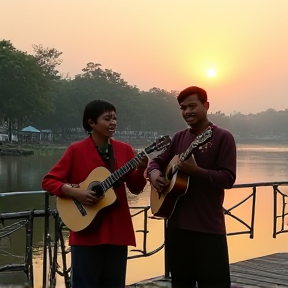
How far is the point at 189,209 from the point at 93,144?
2.00 feet

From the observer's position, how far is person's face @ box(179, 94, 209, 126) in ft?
8.29

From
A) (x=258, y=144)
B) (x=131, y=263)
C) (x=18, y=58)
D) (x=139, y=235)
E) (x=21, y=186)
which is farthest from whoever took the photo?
(x=258, y=144)

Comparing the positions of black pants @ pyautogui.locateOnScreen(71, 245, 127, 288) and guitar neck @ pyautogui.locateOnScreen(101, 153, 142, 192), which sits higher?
guitar neck @ pyautogui.locateOnScreen(101, 153, 142, 192)

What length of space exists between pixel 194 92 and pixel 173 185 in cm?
46

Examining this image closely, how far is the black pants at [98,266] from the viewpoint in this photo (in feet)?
8.65

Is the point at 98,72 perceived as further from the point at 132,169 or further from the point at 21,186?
the point at 132,169

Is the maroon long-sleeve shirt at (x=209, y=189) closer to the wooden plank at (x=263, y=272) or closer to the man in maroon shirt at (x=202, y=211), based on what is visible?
the man in maroon shirt at (x=202, y=211)

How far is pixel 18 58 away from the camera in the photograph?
144 feet

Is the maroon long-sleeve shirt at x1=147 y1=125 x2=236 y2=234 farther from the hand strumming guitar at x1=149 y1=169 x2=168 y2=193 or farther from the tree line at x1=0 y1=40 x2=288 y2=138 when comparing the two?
the tree line at x1=0 y1=40 x2=288 y2=138

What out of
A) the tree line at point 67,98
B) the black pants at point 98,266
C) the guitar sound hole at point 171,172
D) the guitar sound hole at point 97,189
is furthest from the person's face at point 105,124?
the tree line at point 67,98

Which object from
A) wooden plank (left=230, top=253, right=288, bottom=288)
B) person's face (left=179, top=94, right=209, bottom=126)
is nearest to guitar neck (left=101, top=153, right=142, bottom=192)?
person's face (left=179, top=94, right=209, bottom=126)

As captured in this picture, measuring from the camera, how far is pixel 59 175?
2.71 meters

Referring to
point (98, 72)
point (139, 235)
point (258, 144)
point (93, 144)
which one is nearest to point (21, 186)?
point (139, 235)

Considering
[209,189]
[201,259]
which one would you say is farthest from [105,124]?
[201,259]
